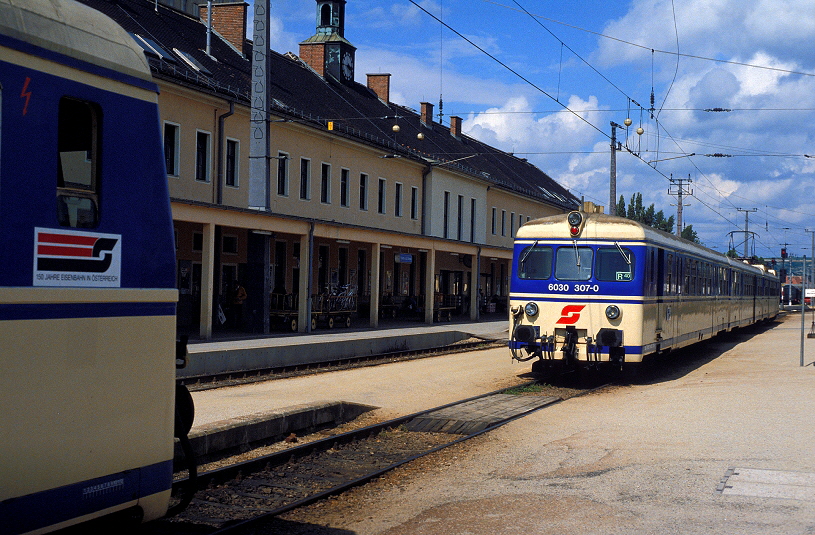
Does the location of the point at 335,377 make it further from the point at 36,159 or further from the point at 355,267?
the point at 355,267

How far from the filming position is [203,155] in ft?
93.1

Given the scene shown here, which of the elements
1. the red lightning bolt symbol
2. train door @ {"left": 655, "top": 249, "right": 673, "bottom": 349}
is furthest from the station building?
the red lightning bolt symbol

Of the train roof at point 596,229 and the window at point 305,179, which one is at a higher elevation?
the window at point 305,179

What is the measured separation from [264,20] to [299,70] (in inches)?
624

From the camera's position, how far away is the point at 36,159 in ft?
14.0

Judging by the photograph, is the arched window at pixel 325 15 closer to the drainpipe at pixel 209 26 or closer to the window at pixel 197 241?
the drainpipe at pixel 209 26

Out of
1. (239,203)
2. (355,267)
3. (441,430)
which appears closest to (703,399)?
(441,430)

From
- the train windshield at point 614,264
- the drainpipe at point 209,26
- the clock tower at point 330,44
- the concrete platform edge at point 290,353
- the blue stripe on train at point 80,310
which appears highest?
the clock tower at point 330,44

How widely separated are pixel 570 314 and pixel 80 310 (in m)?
12.4

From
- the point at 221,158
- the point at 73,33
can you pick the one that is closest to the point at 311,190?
the point at 221,158

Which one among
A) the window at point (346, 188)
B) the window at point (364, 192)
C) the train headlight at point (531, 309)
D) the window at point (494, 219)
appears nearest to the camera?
the train headlight at point (531, 309)

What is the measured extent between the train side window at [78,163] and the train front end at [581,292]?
12.1 meters

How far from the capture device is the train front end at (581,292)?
51.5ft

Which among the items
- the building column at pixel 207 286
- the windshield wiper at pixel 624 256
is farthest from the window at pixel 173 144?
the windshield wiper at pixel 624 256
